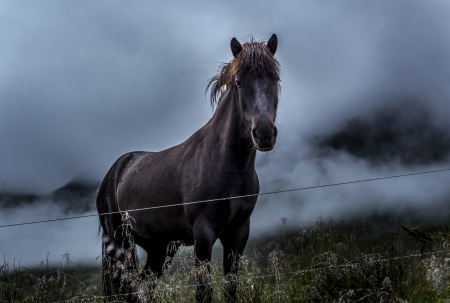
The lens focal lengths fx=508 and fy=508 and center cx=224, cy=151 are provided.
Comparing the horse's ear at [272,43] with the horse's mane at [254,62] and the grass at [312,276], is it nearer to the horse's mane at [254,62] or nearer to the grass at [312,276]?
the horse's mane at [254,62]

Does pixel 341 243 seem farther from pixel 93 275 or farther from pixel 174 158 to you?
pixel 93 275

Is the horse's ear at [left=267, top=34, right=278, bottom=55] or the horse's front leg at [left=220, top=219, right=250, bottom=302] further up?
the horse's ear at [left=267, top=34, right=278, bottom=55]

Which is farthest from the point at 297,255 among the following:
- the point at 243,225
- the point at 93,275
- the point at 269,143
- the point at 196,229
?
the point at 93,275

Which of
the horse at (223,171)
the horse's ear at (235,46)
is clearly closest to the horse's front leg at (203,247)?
the horse at (223,171)

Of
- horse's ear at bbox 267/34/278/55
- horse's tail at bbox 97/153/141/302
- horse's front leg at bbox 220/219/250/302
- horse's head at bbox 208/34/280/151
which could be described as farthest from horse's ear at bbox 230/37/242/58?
horse's tail at bbox 97/153/141/302

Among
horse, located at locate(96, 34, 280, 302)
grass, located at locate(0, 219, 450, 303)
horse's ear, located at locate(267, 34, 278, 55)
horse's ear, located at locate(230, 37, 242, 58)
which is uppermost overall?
horse's ear, located at locate(267, 34, 278, 55)

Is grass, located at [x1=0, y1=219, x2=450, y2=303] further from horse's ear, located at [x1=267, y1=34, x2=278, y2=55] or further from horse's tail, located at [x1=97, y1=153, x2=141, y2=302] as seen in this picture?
horse's ear, located at [x1=267, y1=34, x2=278, y2=55]

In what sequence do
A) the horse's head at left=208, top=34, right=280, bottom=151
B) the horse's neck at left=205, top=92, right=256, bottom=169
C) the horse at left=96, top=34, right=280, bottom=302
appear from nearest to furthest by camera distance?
the horse's head at left=208, top=34, right=280, bottom=151
the horse at left=96, top=34, right=280, bottom=302
the horse's neck at left=205, top=92, right=256, bottom=169

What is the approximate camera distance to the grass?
184 inches

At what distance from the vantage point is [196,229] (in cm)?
507

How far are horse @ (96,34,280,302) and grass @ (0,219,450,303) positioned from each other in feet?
0.62

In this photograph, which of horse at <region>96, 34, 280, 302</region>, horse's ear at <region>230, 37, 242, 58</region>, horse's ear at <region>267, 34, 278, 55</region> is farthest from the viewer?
horse's ear at <region>267, 34, 278, 55</region>

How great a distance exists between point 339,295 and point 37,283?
296 centimetres

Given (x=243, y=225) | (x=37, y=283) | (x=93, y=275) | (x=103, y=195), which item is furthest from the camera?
(x=103, y=195)
